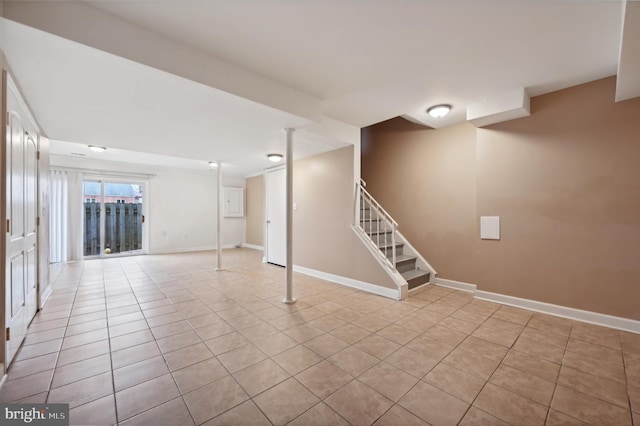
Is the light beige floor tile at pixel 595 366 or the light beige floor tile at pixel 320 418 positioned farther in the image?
the light beige floor tile at pixel 595 366

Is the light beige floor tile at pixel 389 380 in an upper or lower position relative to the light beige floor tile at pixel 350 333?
upper

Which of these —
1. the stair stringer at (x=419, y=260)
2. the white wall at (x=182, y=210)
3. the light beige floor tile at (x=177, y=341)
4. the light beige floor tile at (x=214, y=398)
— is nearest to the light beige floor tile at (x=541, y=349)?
the stair stringer at (x=419, y=260)

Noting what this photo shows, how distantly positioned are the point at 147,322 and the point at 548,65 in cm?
506

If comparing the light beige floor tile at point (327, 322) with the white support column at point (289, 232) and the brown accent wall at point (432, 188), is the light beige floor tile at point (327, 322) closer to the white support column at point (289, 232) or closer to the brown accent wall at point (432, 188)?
the white support column at point (289, 232)

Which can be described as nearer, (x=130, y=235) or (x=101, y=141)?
(x=101, y=141)

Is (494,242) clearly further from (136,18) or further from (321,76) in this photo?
(136,18)

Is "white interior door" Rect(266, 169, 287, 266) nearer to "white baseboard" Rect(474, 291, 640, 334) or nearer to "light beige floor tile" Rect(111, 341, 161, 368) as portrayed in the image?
"light beige floor tile" Rect(111, 341, 161, 368)

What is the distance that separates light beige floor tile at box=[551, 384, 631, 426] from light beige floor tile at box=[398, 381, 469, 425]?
2.06 ft

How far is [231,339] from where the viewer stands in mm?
2395

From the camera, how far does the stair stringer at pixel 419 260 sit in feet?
14.4

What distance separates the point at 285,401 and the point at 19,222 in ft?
9.06

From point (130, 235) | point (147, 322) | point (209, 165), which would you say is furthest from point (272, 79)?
point (130, 235)

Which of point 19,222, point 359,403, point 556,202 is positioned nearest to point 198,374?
point 359,403

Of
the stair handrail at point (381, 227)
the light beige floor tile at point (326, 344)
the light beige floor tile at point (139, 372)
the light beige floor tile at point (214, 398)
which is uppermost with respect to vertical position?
the stair handrail at point (381, 227)
